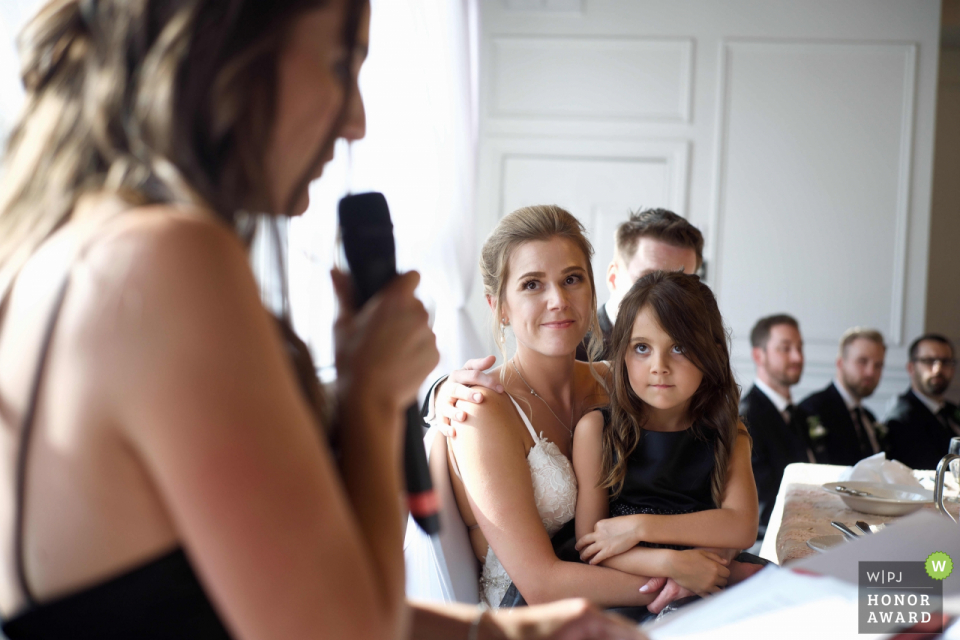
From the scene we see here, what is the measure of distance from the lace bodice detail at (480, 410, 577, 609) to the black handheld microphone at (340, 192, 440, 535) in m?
0.98

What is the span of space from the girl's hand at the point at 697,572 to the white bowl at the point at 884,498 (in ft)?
1.70

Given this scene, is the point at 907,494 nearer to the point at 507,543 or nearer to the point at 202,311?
the point at 507,543

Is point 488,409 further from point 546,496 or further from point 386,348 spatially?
point 386,348

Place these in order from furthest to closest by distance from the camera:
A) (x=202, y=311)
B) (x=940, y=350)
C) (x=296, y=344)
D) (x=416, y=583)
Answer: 1. (x=940, y=350)
2. (x=416, y=583)
3. (x=296, y=344)
4. (x=202, y=311)

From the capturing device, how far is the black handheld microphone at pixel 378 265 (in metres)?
0.69

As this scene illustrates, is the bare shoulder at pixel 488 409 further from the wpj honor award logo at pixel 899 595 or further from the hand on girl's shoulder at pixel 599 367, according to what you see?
the wpj honor award logo at pixel 899 595

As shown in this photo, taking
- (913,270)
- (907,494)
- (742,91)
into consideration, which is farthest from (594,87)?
(907,494)

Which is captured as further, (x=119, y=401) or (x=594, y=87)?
(x=594, y=87)

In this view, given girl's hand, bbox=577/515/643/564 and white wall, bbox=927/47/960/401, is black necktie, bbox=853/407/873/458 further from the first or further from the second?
girl's hand, bbox=577/515/643/564

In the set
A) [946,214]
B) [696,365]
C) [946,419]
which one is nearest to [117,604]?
[696,365]

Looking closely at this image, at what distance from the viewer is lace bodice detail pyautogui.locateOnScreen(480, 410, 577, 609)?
170cm

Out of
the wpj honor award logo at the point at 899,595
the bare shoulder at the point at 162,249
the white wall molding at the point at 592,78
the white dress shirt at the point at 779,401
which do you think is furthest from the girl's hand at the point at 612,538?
the white wall molding at the point at 592,78

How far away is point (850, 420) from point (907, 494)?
7.63 ft

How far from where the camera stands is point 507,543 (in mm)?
1565
